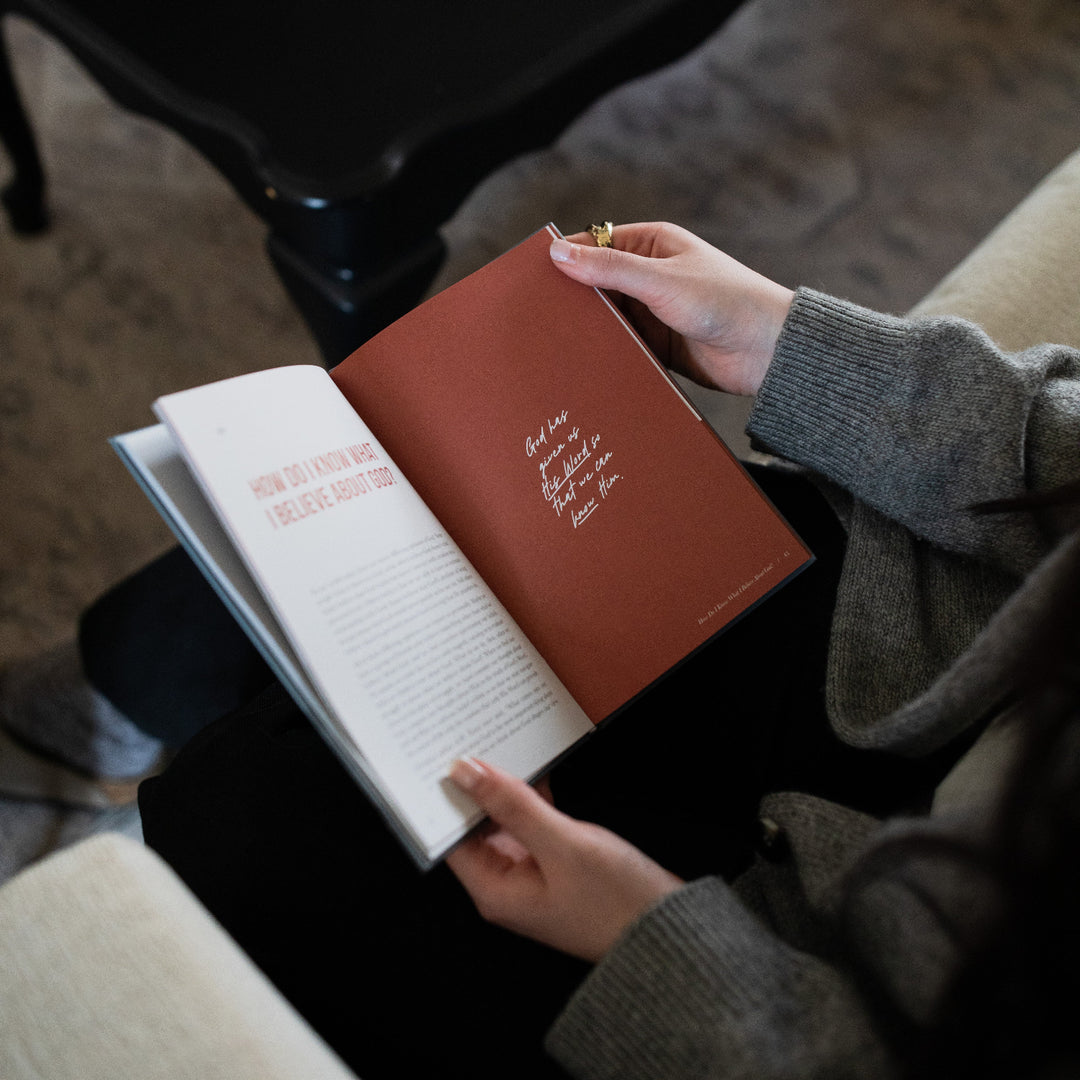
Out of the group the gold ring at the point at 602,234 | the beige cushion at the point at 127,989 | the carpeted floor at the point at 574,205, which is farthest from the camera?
the carpeted floor at the point at 574,205

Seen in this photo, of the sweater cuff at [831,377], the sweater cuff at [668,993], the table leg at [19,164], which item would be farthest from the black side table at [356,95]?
the sweater cuff at [668,993]

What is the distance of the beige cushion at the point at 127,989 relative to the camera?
1.26 ft

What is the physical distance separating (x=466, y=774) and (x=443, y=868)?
9cm

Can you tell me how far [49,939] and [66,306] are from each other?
3.76 ft

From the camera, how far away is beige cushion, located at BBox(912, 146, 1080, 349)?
2.28 ft

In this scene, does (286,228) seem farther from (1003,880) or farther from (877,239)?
(877,239)

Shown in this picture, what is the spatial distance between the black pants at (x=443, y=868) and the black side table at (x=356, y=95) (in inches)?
20.5

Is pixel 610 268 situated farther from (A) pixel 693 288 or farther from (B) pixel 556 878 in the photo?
(B) pixel 556 878

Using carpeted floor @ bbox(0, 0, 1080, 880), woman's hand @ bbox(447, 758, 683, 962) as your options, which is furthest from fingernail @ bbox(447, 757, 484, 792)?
carpeted floor @ bbox(0, 0, 1080, 880)

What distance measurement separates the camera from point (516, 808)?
46cm

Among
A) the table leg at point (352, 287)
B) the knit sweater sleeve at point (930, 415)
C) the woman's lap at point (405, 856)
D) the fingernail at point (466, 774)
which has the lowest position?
the woman's lap at point (405, 856)

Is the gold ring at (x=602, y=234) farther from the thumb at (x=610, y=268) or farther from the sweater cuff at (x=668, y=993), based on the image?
the sweater cuff at (x=668, y=993)

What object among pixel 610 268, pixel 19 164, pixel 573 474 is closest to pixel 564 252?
pixel 610 268

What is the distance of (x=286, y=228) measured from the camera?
2.90 feet
